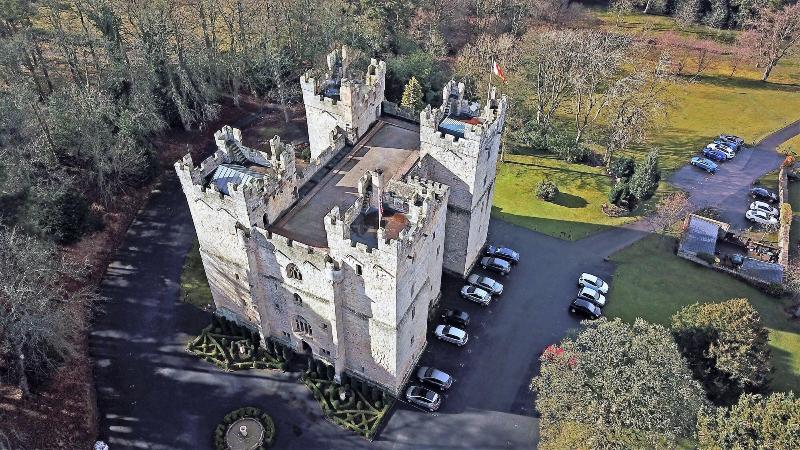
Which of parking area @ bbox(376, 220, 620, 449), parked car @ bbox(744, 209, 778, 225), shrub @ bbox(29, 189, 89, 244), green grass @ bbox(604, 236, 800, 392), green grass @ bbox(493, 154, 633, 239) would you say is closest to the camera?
parking area @ bbox(376, 220, 620, 449)

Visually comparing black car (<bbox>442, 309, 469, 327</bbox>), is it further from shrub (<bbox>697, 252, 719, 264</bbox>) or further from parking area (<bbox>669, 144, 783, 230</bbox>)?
parking area (<bbox>669, 144, 783, 230</bbox>)

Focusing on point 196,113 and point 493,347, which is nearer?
point 493,347

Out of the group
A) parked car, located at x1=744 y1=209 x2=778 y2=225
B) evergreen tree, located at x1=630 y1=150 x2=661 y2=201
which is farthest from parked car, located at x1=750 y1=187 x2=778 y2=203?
evergreen tree, located at x1=630 y1=150 x2=661 y2=201

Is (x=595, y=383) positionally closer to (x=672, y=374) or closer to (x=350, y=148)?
(x=672, y=374)

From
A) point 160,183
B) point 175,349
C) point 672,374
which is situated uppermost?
point 672,374

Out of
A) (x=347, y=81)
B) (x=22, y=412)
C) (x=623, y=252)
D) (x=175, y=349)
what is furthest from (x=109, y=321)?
(x=623, y=252)

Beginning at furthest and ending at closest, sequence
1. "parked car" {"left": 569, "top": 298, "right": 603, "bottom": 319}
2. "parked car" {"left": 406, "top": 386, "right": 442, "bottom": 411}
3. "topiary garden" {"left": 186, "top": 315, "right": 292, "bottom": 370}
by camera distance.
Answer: "parked car" {"left": 569, "top": 298, "right": 603, "bottom": 319} < "topiary garden" {"left": 186, "top": 315, "right": 292, "bottom": 370} < "parked car" {"left": 406, "top": 386, "right": 442, "bottom": 411}
